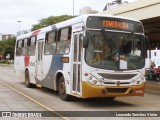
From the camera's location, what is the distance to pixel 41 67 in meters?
17.9

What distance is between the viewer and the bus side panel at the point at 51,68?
50.4ft

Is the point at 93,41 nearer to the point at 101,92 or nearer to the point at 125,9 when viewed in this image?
the point at 101,92

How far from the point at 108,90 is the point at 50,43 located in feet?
15.8

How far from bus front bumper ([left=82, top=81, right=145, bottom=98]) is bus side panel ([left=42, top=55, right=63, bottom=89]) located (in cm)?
254

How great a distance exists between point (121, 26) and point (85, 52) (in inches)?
65.5

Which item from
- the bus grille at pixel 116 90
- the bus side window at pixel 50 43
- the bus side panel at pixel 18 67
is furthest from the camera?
the bus side panel at pixel 18 67

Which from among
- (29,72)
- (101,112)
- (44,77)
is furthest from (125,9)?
(101,112)

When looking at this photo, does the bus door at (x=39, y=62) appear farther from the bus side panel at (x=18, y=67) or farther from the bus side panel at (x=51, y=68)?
the bus side panel at (x=18, y=67)

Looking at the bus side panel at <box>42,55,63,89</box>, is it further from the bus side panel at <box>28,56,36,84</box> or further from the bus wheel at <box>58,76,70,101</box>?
the bus side panel at <box>28,56,36,84</box>

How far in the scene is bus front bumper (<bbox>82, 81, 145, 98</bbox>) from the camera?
12594 mm

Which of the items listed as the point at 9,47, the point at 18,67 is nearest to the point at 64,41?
the point at 18,67

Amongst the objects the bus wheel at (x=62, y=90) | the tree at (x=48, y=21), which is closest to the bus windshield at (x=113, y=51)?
the bus wheel at (x=62, y=90)

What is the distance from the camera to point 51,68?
16.2 metres

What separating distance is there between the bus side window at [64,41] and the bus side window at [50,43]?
0.64 m
